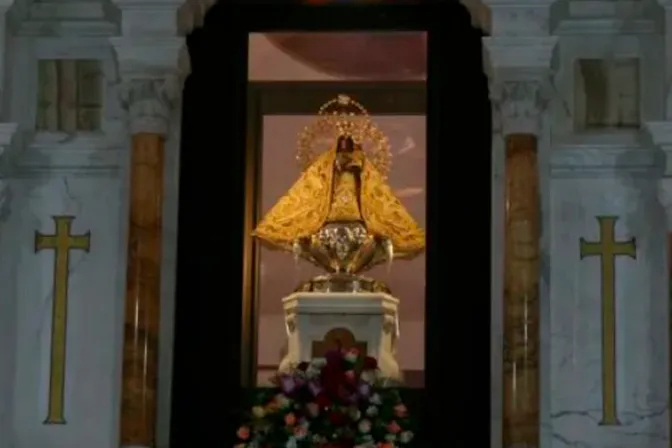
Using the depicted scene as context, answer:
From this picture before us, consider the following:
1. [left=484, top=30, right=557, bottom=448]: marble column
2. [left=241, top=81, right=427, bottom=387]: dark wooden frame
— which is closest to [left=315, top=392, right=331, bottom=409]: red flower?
[left=484, top=30, right=557, bottom=448]: marble column

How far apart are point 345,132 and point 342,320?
→ 113cm

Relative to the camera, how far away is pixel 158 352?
25.9ft

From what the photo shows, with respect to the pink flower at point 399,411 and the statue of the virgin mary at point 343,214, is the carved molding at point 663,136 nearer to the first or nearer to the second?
the statue of the virgin mary at point 343,214

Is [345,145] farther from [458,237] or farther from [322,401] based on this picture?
[322,401]

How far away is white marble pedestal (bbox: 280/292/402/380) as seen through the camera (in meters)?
8.42

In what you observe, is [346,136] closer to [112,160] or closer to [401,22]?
[401,22]

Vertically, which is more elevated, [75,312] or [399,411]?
[75,312]

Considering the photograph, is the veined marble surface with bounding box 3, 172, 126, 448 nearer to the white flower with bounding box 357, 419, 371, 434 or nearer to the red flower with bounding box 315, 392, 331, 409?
the red flower with bounding box 315, 392, 331, 409

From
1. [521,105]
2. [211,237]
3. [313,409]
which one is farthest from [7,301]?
[521,105]

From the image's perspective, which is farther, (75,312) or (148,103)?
(75,312)

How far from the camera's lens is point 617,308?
7.97 m

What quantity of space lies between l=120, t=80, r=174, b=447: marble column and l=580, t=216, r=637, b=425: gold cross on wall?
1.87 metres

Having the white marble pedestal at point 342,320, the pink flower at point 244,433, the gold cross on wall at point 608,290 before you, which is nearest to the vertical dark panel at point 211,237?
the white marble pedestal at point 342,320

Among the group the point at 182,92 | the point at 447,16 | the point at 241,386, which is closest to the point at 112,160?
the point at 182,92
